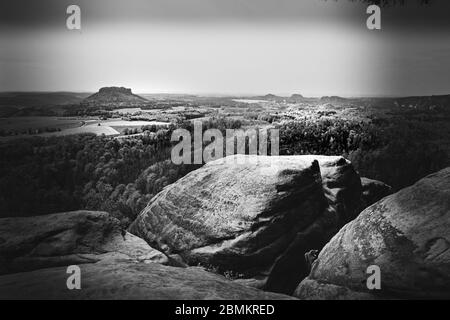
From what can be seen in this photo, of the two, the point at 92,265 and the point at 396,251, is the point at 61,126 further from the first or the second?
the point at 396,251

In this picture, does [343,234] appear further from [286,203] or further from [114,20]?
[114,20]

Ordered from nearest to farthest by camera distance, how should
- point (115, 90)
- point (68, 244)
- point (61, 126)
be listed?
1. point (68, 244)
2. point (115, 90)
3. point (61, 126)

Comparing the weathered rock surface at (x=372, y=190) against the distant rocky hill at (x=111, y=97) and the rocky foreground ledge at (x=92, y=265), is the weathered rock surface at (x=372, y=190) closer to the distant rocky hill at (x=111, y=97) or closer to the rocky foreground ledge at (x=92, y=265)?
the rocky foreground ledge at (x=92, y=265)

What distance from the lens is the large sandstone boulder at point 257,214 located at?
7373 millimetres

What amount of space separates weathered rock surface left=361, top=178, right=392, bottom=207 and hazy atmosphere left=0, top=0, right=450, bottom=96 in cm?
167

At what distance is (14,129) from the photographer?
8.52m

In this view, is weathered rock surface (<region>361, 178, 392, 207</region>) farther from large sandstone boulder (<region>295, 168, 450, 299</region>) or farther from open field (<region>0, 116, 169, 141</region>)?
open field (<region>0, 116, 169, 141</region>)

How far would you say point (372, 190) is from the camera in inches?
325

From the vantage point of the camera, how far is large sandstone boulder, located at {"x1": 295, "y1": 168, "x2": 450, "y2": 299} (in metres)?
6.53

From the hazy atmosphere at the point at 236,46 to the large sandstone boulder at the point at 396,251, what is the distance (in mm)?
2331

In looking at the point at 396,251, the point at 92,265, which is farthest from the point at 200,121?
the point at 396,251

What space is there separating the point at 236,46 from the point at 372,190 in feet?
12.2

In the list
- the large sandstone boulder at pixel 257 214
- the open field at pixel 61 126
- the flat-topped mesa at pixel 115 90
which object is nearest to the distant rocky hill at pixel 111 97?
the flat-topped mesa at pixel 115 90
